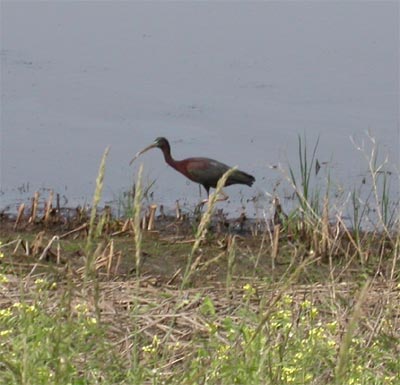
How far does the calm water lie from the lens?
25.3ft

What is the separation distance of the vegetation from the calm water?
1.18m

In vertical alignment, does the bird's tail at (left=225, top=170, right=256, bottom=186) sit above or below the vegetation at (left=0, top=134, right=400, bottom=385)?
above

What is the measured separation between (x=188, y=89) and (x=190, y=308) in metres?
5.01

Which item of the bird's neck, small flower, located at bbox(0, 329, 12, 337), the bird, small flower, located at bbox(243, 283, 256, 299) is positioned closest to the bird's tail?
the bird

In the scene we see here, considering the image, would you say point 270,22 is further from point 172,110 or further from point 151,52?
point 172,110

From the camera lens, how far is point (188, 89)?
898cm

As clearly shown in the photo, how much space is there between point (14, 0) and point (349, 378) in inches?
348

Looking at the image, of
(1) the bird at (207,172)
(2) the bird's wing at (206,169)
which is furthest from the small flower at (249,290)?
(2) the bird's wing at (206,169)

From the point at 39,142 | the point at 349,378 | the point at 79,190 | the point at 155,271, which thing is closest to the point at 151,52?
the point at 39,142

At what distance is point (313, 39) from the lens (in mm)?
10297

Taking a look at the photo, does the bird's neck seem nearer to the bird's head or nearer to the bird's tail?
the bird's head

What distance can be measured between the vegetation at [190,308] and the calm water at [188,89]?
1.18m

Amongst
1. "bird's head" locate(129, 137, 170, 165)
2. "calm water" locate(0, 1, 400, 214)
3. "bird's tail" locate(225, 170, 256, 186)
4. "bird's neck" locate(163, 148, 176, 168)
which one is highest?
"calm water" locate(0, 1, 400, 214)

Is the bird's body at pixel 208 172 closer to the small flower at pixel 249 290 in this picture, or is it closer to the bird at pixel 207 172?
the bird at pixel 207 172
